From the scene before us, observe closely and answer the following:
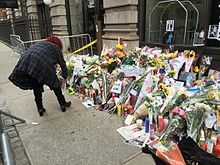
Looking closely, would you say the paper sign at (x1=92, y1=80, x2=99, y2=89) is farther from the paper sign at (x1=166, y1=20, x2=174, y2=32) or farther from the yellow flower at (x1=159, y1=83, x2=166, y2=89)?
the paper sign at (x1=166, y1=20, x2=174, y2=32)

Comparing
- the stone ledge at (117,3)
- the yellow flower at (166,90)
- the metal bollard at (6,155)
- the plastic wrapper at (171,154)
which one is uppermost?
the stone ledge at (117,3)

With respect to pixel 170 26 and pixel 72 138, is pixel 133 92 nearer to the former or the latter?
pixel 72 138

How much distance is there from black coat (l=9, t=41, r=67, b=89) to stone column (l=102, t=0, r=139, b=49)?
2316 millimetres

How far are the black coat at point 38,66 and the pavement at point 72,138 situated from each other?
67 cm

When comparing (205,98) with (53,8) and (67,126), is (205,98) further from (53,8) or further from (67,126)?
(53,8)

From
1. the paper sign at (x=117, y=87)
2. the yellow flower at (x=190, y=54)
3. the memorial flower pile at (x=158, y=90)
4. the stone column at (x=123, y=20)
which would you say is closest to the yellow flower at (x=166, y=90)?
the memorial flower pile at (x=158, y=90)

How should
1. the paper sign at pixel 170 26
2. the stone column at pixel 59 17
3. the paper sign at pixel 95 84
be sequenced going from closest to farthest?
the paper sign at pixel 95 84, the paper sign at pixel 170 26, the stone column at pixel 59 17

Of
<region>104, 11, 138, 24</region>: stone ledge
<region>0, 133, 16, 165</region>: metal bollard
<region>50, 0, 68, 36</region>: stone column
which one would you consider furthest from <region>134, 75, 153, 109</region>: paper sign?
<region>50, 0, 68, 36</region>: stone column

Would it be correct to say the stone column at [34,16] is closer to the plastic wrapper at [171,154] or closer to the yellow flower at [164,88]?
the yellow flower at [164,88]

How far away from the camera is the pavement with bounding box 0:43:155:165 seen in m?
2.38

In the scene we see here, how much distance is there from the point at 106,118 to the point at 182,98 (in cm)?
134

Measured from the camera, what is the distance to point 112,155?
241 cm

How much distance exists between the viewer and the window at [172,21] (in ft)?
13.0

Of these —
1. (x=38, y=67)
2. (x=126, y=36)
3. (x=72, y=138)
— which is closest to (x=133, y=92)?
(x=72, y=138)
